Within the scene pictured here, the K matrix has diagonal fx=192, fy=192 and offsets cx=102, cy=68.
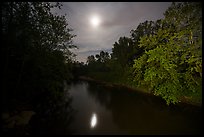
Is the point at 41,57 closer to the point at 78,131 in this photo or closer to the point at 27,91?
the point at 27,91

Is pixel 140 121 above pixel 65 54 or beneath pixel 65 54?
beneath

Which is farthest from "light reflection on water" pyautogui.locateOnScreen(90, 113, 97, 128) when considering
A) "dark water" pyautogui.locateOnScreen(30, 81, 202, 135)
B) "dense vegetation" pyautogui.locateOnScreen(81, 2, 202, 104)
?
"dense vegetation" pyautogui.locateOnScreen(81, 2, 202, 104)

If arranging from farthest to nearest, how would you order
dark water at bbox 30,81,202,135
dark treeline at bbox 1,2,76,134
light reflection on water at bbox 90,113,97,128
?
light reflection on water at bbox 90,113,97,128
dark water at bbox 30,81,202,135
dark treeline at bbox 1,2,76,134

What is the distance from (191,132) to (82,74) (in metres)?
93.1

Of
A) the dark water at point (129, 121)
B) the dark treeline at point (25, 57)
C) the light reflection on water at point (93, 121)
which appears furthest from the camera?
the light reflection on water at point (93, 121)

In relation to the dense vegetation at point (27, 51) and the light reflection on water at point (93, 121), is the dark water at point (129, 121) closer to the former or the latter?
the light reflection on water at point (93, 121)

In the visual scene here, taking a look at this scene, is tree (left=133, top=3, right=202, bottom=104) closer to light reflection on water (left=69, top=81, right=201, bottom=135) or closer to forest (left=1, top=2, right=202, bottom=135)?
forest (left=1, top=2, right=202, bottom=135)

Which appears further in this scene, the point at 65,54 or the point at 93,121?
the point at 65,54

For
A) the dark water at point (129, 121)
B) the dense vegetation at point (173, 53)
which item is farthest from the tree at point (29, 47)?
the dense vegetation at point (173, 53)

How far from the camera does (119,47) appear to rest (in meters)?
67.6

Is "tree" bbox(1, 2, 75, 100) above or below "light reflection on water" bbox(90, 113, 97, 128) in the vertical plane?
above

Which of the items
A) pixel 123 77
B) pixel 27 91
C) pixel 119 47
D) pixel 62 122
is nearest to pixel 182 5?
→ pixel 62 122

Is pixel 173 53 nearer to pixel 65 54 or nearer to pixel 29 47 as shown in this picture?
pixel 29 47

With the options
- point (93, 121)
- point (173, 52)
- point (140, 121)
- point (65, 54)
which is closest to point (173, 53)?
point (173, 52)
